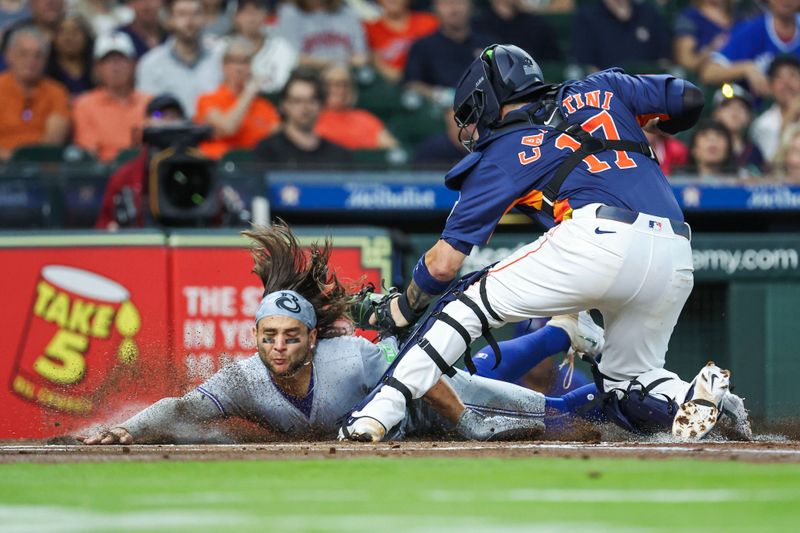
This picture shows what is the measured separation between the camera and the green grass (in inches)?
140

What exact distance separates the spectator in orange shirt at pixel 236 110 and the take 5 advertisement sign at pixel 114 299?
198cm

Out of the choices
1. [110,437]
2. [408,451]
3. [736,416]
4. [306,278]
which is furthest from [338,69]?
[408,451]

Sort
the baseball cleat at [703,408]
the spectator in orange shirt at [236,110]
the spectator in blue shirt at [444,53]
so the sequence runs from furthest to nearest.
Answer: the spectator in blue shirt at [444,53] → the spectator in orange shirt at [236,110] → the baseball cleat at [703,408]

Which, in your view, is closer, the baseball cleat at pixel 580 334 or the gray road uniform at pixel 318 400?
the gray road uniform at pixel 318 400

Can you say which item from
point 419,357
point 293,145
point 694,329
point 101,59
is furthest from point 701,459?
point 101,59

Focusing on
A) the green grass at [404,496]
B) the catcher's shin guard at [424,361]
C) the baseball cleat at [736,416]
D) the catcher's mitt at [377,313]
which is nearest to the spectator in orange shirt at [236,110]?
the catcher's mitt at [377,313]

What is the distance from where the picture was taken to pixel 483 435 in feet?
20.8

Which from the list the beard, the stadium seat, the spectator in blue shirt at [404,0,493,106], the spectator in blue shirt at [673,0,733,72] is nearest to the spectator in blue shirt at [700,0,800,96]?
the spectator in blue shirt at [673,0,733,72]

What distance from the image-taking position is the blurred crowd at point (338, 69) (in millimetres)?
10594

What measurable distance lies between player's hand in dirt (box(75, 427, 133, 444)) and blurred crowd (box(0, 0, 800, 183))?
13.8 ft

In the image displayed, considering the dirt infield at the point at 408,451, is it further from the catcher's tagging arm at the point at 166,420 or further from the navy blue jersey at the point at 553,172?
the navy blue jersey at the point at 553,172

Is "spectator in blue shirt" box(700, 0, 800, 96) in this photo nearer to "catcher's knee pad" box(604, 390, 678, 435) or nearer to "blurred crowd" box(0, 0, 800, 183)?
"blurred crowd" box(0, 0, 800, 183)

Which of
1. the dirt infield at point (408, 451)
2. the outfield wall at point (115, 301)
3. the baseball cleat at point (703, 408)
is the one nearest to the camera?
the dirt infield at point (408, 451)

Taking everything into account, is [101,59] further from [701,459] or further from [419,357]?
[701,459]
